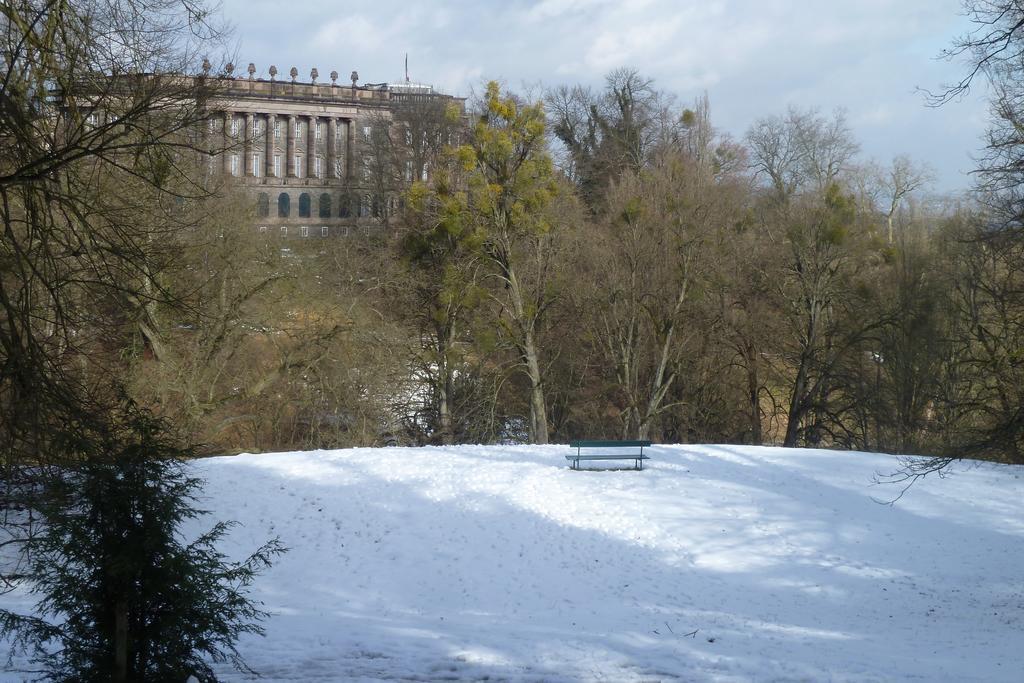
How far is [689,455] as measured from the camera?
18812 millimetres

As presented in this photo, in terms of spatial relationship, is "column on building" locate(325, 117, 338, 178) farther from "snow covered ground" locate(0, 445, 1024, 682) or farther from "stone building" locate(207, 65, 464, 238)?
"snow covered ground" locate(0, 445, 1024, 682)

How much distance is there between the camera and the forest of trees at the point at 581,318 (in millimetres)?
24578

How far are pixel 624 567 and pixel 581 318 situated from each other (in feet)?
57.3

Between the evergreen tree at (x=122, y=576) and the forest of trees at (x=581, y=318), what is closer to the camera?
the evergreen tree at (x=122, y=576)

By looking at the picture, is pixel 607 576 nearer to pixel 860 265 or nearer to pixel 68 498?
pixel 68 498

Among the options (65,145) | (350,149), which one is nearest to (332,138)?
(350,149)

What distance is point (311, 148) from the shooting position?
2371 inches

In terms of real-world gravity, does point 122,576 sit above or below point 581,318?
below

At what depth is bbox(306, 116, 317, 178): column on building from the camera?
5806cm

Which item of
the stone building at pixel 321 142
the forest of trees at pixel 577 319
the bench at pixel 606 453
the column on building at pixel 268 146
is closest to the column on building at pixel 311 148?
the stone building at pixel 321 142

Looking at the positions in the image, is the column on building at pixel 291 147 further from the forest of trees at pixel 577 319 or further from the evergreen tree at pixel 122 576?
the evergreen tree at pixel 122 576

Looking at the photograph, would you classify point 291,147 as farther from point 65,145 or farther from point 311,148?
point 65,145

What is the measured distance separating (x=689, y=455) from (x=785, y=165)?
95.2 ft

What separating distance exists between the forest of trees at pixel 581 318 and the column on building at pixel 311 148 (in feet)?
85.8
